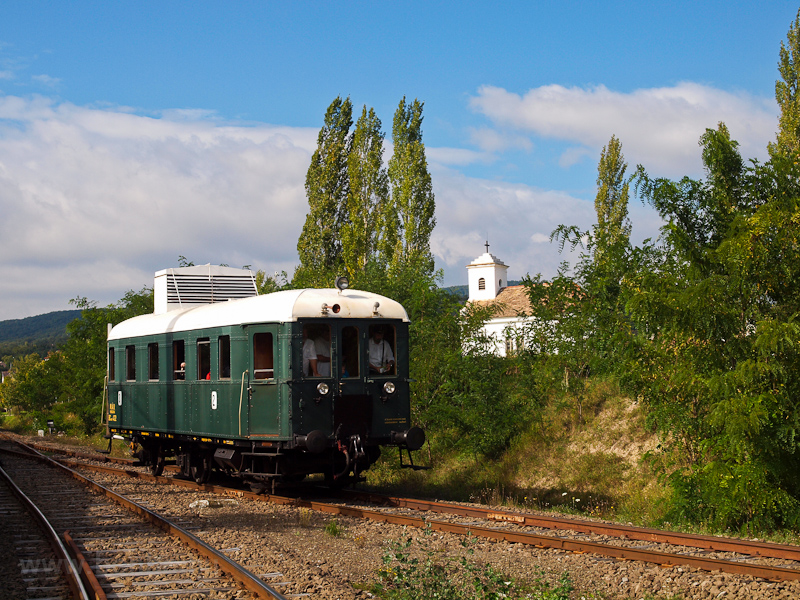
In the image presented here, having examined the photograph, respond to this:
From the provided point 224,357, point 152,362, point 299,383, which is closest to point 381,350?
point 299,383

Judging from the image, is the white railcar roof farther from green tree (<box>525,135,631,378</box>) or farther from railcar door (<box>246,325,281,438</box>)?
green tree (<box>525,135,631,378</box>)

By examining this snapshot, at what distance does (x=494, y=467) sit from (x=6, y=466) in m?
13.9

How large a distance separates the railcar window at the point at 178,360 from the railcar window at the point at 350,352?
3.85 metres

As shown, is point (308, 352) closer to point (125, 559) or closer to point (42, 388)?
point (125, 559)

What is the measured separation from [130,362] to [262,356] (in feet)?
21.4

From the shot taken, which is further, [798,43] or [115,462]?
[798,43]

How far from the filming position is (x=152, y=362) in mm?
16188

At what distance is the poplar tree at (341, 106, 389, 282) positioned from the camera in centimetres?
3903

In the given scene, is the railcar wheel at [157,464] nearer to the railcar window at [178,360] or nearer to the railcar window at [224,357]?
the railcar window at [178,360]

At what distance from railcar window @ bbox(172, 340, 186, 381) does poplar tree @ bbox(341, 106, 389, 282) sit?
2356cm

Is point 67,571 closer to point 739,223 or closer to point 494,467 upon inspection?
point 739,223

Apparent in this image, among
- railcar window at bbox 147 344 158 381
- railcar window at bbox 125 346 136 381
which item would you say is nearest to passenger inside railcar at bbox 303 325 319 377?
railcar window at bbox 147 344 158 381

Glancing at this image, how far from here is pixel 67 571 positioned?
7723 mm

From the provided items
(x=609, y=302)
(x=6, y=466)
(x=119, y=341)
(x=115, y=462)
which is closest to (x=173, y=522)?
(x=119, y=341)
